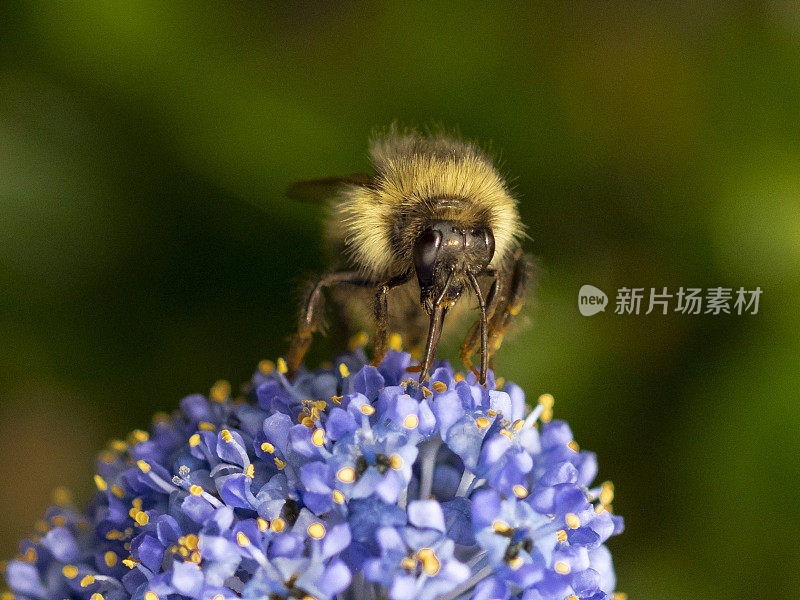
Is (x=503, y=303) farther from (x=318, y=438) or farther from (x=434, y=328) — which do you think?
(x=318, y=438)

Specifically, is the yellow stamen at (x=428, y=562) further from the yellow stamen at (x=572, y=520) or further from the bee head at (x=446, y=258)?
the bee head at (x=446, y=258)

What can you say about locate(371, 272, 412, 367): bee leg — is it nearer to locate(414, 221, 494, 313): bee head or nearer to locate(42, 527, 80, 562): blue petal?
locate(414, 221, 494, 313): bee head

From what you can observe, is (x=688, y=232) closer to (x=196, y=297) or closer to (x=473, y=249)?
(x=473, y=249)

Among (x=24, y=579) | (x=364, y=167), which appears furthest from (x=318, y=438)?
(x=364, y=167)

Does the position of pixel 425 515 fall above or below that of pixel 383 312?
below

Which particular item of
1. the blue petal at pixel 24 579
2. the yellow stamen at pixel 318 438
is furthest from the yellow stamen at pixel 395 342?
the blue petal at pixel 24 579

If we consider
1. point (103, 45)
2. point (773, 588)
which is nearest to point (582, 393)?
point (773, 588)
